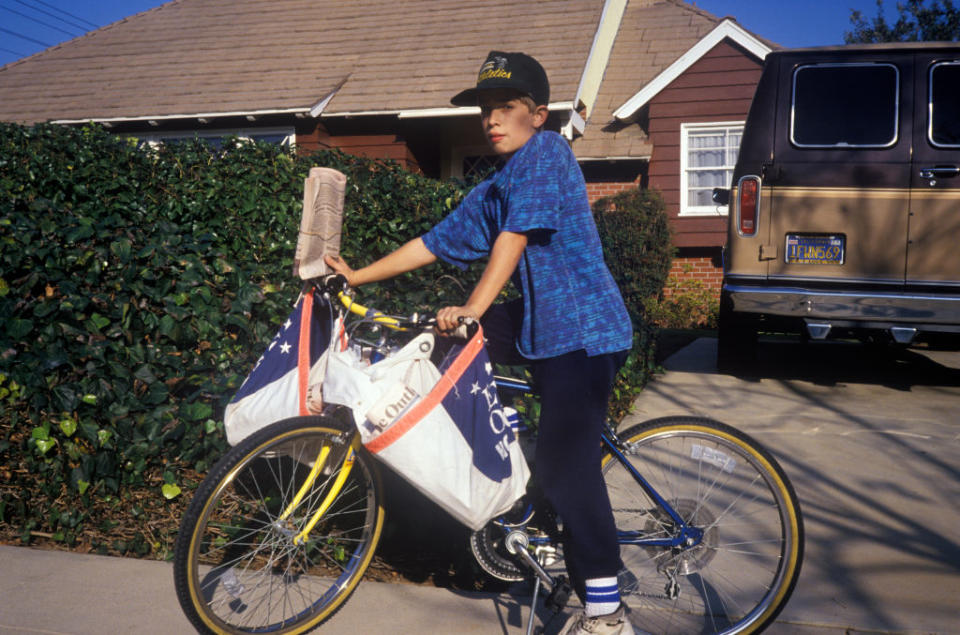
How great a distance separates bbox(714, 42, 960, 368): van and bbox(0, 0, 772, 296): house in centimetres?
480

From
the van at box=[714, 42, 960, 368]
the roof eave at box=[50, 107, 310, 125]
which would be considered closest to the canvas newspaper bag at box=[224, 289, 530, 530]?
the van at box=[714, 42, 960, 368]

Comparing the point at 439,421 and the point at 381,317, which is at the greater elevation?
the point at 381,317

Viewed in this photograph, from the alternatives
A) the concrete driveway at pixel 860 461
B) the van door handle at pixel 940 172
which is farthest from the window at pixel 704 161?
the van door handle at pixel 940 172

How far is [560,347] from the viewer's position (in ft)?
8.16

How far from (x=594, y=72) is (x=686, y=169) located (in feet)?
7.64

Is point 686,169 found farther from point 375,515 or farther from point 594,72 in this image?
point 375,515

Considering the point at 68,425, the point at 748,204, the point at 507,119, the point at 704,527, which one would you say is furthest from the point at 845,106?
the point at 68,425

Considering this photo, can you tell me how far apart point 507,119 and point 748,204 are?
440cm

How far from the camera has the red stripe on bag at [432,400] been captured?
2297mm

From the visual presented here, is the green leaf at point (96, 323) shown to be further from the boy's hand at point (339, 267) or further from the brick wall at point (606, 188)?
the brick wall at point (606, 188)

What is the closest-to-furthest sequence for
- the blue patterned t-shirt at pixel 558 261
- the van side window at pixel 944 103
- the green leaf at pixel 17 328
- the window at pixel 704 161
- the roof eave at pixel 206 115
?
the blue patterned t-shirt at pixel 558 261 < the green leaf at pixel 17 328 < the van side window at pixel 944 103 < the roof eave at pixel 206 115 < the window at pixel 704 161

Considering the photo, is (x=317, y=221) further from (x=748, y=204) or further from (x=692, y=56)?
(x=692, y=56)

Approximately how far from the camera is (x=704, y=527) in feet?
9.42

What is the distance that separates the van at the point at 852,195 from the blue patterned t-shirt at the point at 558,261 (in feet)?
13.9
